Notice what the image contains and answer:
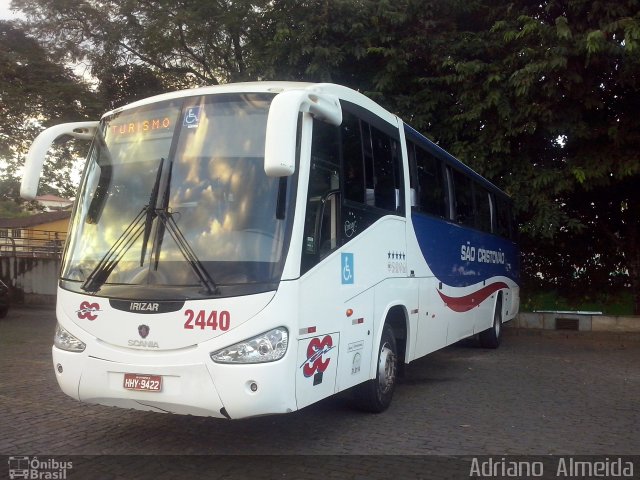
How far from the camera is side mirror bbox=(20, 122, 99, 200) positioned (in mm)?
5750

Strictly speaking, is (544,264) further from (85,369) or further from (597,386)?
(85,369)

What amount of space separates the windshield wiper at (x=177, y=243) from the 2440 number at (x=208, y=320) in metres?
0.17

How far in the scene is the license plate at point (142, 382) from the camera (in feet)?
16.8

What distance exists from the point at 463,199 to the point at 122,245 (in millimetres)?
6593

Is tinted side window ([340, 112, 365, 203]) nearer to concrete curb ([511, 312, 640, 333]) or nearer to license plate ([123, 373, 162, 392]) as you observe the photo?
license plate ([123, 373, 162, 392])

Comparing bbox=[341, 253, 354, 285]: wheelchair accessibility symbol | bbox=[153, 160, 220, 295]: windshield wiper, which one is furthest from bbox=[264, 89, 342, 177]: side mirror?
bbox=[341, 253, 354, 285]: wheelchair accessibility symbol

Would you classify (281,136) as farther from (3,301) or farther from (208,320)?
(3,301)

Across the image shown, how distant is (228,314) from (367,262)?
208 centimetres

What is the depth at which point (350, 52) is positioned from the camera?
14070 mm

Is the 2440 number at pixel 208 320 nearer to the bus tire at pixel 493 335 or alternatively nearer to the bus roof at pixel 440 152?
the bus roof at pixel 440 152

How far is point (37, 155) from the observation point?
5895 mm

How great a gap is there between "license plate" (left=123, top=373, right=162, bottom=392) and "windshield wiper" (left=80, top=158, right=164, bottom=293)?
2.61 ft

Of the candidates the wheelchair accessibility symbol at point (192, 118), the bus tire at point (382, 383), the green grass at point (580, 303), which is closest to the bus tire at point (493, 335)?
the green grass at point (580, 303)

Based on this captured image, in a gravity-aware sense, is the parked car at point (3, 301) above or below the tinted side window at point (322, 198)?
below
